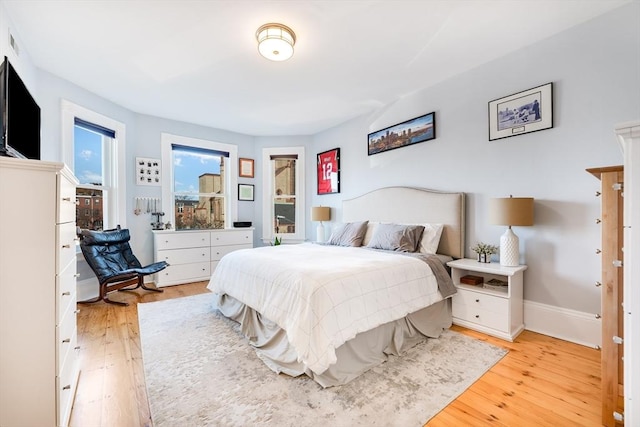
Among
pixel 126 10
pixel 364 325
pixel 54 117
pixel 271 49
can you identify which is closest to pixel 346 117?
pixel 271 49

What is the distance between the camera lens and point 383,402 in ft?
5.30

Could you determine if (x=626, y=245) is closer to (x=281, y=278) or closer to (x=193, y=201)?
(x=281, y=278)

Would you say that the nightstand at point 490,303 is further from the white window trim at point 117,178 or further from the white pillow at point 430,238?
the white window trim at point 117,178

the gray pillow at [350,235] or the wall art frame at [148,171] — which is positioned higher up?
the wall art frame at [148,171]

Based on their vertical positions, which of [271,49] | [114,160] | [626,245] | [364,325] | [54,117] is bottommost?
[364,325]

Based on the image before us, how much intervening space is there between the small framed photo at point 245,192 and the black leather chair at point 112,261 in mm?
1898

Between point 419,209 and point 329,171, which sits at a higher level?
point 329,171

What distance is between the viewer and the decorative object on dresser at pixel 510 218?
243 cm

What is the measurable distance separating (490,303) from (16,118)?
373 centimetres

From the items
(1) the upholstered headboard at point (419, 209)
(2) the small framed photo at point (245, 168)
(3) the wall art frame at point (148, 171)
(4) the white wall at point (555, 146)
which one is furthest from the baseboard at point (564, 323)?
(3) the wall art frame at point (148, 171)

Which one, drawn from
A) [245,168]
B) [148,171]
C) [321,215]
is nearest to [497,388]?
[321,215]

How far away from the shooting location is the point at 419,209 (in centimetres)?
343

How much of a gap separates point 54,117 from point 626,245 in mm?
5023

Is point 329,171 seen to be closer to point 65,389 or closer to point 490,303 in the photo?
point 490,303
